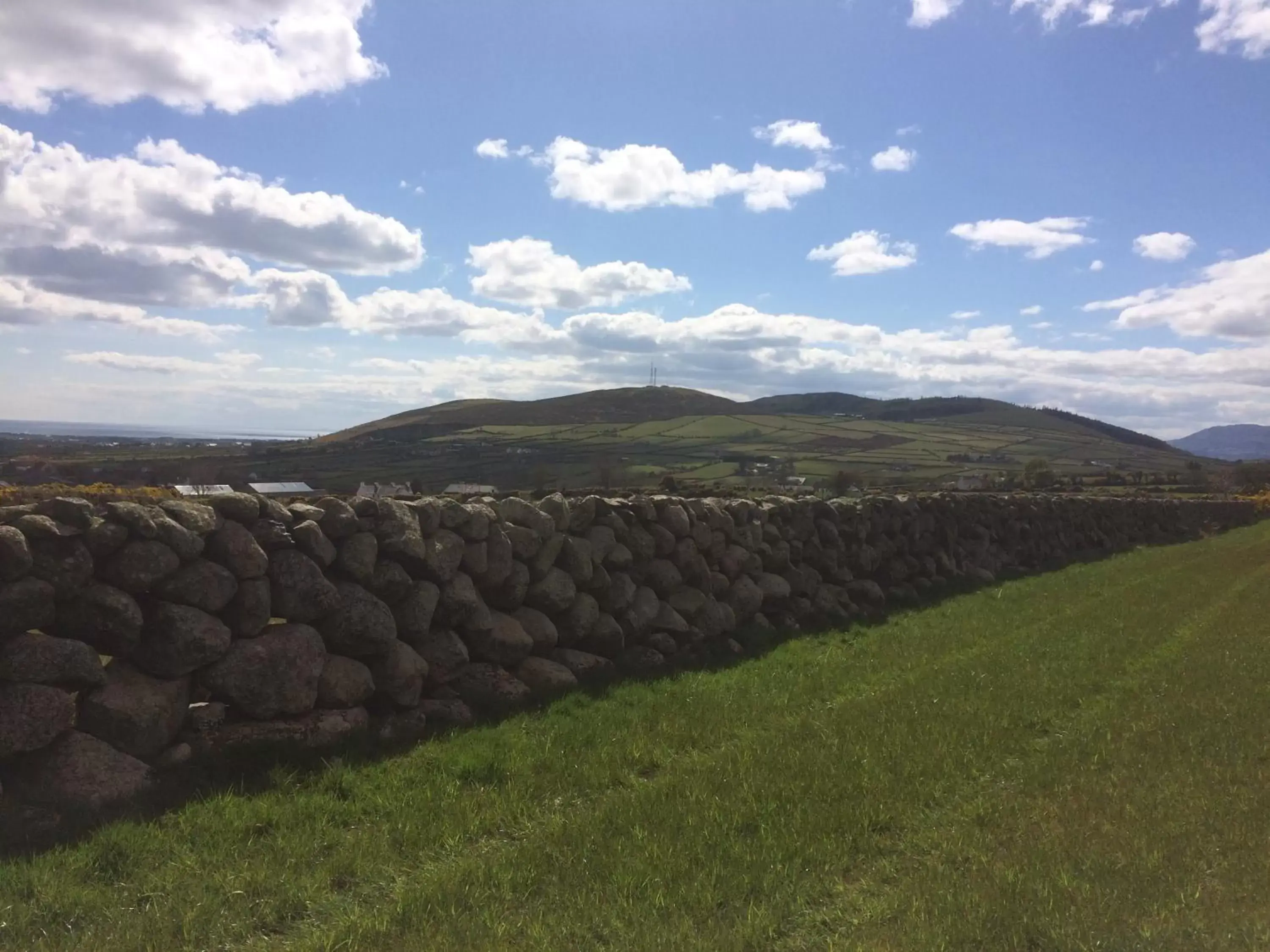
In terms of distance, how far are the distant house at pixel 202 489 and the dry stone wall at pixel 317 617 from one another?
7.28 feet

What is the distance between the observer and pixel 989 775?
7.41m

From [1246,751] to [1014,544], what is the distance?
1759cm

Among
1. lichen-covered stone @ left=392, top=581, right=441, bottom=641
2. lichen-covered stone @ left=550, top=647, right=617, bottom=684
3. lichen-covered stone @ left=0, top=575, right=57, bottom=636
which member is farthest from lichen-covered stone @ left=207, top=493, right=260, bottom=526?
lichen-covered stone @ left=550, top=647, right=617, bottom=684

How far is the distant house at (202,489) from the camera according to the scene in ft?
32.8

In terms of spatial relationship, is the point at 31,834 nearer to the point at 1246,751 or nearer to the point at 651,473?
the point at 1246,751

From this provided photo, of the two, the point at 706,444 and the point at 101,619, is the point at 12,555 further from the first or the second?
the point at 706,444

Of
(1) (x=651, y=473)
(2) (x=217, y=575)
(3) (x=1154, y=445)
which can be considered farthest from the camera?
(3) (x=1154, y=445)

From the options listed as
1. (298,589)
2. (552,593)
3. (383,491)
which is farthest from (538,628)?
(383,491)

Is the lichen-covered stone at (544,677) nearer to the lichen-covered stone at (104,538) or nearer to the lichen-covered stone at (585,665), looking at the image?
the lichen-covered stone at (585,665)

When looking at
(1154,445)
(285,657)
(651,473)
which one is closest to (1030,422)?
(1154,445)

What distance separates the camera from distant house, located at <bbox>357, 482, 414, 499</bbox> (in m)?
9.37

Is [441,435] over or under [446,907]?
over

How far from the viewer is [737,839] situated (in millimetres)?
6020

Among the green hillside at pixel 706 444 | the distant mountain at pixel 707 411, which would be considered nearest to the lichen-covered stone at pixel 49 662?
the green hillside at pixel 706 444
